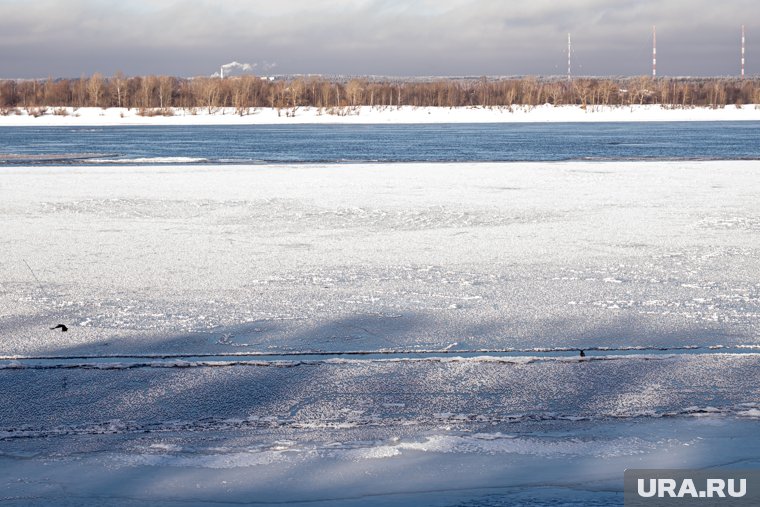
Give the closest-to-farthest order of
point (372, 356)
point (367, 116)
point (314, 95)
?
point (372, 356) < point (367, 116) < point (314, 95)

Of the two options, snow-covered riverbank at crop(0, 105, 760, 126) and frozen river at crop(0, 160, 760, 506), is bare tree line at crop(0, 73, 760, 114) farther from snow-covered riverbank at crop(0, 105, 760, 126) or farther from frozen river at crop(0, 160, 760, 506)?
frozen river at crop(0, 160, 760, 506)

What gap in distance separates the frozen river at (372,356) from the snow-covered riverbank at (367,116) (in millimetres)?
48975

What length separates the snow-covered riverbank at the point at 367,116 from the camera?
5816 cm

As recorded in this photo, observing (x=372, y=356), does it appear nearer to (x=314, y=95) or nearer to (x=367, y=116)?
(x=367, y=116)

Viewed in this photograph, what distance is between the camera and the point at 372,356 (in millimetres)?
4152

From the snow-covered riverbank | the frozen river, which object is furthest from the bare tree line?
the frozen river

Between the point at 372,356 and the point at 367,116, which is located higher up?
the point at 367,116

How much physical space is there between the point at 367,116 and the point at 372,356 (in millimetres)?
59825

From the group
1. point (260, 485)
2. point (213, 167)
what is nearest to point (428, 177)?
point (213, 167)

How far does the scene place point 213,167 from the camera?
16.4 meters

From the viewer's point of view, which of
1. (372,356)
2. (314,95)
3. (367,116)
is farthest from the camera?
(314,95)

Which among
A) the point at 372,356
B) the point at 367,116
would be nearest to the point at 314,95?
the point at 367,116

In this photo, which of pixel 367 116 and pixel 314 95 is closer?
pixel 367 116

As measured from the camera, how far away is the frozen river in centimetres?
288
